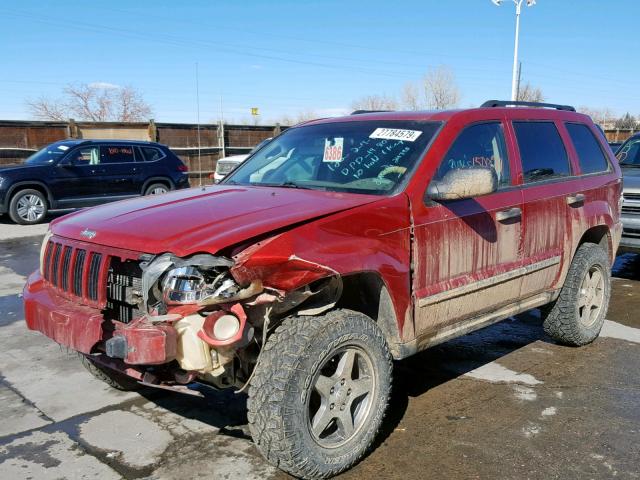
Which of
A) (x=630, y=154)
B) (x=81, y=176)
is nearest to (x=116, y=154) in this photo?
(x=81, y=176)

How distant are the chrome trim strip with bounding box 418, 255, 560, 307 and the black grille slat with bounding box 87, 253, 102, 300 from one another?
70.2 inches

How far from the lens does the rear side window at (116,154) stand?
1377cm

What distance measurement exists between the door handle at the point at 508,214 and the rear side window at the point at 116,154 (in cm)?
1152

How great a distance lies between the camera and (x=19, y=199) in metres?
12.6

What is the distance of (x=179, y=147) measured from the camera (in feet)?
67.6

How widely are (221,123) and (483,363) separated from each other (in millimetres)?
17873

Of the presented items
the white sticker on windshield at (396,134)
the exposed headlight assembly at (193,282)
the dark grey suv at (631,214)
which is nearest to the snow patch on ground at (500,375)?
the white sticker on windshield at (396,134)

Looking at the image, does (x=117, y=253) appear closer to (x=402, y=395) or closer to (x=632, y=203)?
(x=402, y=395)

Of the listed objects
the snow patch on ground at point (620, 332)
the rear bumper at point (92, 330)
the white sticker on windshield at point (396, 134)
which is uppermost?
the white sticker on windshield at point (396, 134)

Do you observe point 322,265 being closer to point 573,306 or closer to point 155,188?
point 573,306

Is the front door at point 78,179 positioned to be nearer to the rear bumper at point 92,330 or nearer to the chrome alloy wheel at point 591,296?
the rear bumper at point 92,330

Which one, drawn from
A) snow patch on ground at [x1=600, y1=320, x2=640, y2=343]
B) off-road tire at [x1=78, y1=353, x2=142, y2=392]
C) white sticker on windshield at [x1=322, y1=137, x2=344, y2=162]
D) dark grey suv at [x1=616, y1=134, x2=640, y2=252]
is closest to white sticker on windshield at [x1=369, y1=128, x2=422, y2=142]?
white sticker on windshield at [x1=322, y1=137, x2=344, y2=162]

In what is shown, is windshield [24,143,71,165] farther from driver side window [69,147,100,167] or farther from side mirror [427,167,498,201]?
side mirror [427,167,498,201]

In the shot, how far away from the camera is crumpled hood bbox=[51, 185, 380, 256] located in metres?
2.87
